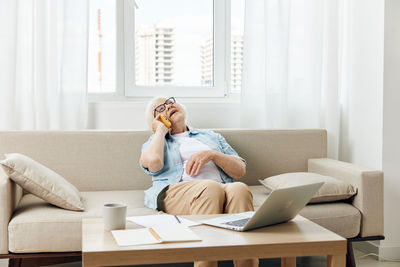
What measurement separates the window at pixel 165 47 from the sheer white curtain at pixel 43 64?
1.04 feet

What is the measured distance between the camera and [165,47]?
362 cm

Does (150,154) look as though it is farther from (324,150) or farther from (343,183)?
(324,150)

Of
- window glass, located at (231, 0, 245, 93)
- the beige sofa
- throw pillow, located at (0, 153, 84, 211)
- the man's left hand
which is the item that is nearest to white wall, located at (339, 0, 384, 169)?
the beige sofa

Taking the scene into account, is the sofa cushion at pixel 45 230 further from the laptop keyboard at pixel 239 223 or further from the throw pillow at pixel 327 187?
the throw pillow at pixel 327 187

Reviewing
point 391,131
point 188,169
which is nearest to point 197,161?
point 188,169

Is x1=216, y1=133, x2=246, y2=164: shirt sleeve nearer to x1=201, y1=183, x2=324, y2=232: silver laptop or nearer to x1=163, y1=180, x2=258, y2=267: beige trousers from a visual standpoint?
x1=163, y1=180, x2=258, y2=267: beige trousers

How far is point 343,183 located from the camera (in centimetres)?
253

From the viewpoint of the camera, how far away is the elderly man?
6.85 feet

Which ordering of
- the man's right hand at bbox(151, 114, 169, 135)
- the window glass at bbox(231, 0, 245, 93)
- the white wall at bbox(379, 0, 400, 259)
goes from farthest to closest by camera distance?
1. the window glass at bbox(231, 0, 245, 93)
2. the white wall at bbox(379, 0, 400, 259)
3. the man's right hand at bbox(151, 114, 169, 135)

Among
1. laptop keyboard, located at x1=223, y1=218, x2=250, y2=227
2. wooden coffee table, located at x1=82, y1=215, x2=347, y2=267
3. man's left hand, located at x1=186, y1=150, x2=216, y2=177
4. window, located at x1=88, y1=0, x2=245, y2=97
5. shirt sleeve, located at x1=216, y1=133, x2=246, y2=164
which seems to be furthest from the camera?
window, located at x1=88, y1=0, x2=245, y2=97

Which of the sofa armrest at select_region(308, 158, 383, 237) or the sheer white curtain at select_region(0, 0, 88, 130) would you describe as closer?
the sofa armrest at select_region(308, 158, 383, 237)

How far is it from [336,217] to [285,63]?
1.30 metres

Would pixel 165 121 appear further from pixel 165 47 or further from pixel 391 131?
pixel 391 131

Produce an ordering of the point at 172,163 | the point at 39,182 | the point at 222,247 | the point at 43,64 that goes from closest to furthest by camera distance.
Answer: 1. the point at 222,247
2. the point at 39,182
3. the point at 172,163
4. the point at 43,64
